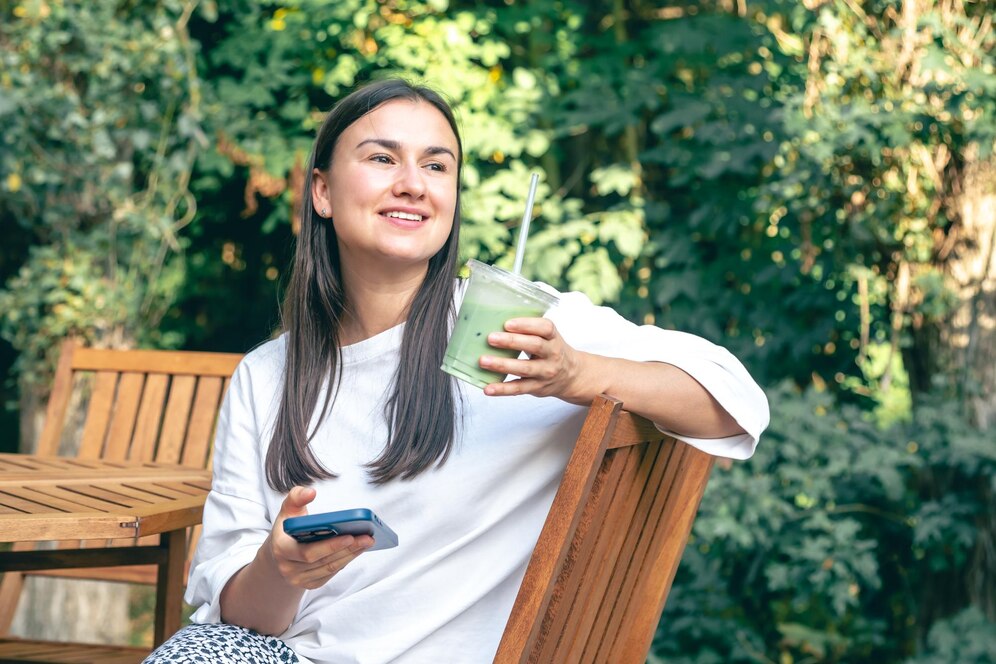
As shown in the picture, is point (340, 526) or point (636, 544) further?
point (636, 544)

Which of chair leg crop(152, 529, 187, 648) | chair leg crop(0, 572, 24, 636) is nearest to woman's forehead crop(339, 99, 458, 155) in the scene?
chair leg crop(152, 529, 187, 648)

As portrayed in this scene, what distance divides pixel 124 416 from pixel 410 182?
4.84 ft

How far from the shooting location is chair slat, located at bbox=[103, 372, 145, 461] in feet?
9.30

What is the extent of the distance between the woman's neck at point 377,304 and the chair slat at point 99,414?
4.20 ft

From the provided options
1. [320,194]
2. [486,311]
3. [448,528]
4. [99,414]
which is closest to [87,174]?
[99,414]

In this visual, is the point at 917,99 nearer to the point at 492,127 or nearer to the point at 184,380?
the point at 492,127

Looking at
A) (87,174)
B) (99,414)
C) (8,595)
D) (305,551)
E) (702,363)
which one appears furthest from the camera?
(87,174)

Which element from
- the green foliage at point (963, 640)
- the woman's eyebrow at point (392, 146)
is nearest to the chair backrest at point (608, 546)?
the woman's eyebrow at point (392, 146)

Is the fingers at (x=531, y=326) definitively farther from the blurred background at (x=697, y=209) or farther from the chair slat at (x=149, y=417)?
the blurred background at (x=697, y=209)

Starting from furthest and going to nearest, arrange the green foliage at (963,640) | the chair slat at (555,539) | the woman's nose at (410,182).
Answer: the green foliage at (963,640)
the woman's nose at (410,182)
the chair slat at (555,539)

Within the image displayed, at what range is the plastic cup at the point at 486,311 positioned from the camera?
1.25 m

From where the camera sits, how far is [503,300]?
1.26 meters

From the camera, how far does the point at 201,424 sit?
2.79m

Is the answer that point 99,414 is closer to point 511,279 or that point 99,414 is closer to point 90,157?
point 90,157
